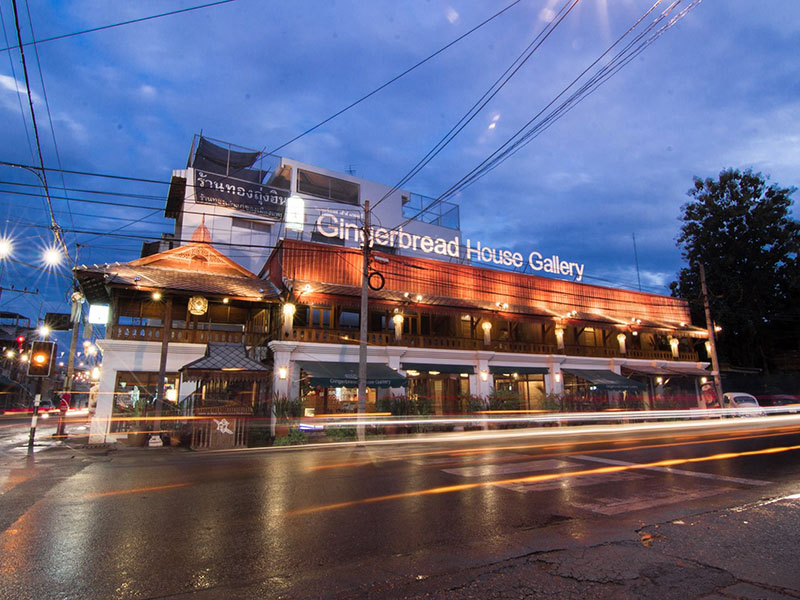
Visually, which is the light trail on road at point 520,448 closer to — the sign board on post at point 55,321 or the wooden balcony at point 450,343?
A: the wooden balcony at point 450,343

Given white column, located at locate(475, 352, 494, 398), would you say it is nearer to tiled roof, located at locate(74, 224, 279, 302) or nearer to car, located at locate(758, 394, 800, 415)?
tiled roof, located at locate(74, 224, 279, 302)

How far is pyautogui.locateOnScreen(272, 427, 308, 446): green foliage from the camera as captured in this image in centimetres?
1794

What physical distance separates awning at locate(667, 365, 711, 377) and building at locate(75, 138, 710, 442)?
15 cm

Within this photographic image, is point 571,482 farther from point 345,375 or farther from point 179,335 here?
point 179,335

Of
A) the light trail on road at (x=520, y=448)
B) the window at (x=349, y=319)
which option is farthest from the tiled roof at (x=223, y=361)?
the light trail on road at (x=520, y=448)

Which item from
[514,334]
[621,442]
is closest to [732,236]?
[514,334]

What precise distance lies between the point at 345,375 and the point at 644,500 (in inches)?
616

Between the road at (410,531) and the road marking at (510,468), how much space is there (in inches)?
2.5

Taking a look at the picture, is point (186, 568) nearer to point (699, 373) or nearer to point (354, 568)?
point (354, 568)

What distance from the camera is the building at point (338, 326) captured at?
21.2m

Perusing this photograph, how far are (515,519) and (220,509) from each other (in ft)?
13.7

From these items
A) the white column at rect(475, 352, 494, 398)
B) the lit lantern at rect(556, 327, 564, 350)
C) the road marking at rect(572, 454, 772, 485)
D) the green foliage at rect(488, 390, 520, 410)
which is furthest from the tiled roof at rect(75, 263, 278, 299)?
the lit lantern at rect(556, 327, 564, 350)

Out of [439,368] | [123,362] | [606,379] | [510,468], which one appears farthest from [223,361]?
[606,379]

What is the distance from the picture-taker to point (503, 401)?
992 inches
